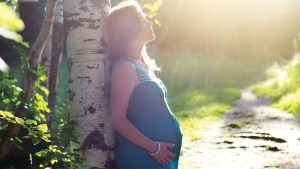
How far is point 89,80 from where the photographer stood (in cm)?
283

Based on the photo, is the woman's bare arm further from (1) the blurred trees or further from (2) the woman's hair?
(1) the blurred trees

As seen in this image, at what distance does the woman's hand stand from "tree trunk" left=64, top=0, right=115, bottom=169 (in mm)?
367

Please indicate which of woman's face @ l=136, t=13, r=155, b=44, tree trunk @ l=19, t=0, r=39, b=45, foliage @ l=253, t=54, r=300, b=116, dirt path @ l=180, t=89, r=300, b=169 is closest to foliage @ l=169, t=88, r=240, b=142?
dirt path @ l=180, t=89, r=300, b=169

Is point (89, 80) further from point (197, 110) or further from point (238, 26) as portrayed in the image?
point (238, 26)

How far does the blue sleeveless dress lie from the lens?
277 centimetres

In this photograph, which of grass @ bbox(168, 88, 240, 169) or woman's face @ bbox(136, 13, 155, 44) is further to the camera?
grass @ bbox(168, 88, 240, 169)

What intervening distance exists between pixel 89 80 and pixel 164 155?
0.71 metres

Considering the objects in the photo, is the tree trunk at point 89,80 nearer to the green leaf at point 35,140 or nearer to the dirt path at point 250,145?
the green leaf at point 35,140

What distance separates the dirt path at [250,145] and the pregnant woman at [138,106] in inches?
121

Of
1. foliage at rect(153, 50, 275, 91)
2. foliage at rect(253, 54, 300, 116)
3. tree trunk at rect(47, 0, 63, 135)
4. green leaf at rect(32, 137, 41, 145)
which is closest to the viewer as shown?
green leaf at rect(32, 137, 41, 145)

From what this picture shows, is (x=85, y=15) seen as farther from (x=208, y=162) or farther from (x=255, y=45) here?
(x=255, y=45)

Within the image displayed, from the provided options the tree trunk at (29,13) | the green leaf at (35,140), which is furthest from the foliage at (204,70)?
the green leaf at (35,140)

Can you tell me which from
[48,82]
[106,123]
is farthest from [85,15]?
[48,82]

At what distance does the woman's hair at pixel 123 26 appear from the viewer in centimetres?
282
